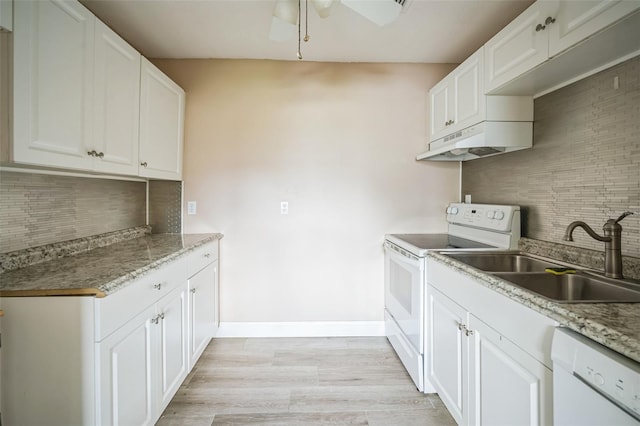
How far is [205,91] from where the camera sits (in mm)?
2455

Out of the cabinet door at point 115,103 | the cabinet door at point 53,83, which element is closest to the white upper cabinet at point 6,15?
the cabinet door at point 53,83

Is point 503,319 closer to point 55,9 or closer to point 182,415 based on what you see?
point 182,415

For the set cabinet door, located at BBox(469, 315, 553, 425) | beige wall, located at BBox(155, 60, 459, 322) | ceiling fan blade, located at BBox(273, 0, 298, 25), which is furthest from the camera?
beige wall, located at BBox(155, 60, 459, 322)

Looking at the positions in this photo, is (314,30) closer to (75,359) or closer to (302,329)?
(75,359)

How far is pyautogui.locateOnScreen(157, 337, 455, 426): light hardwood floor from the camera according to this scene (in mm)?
1596

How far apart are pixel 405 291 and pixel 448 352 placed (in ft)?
1.83

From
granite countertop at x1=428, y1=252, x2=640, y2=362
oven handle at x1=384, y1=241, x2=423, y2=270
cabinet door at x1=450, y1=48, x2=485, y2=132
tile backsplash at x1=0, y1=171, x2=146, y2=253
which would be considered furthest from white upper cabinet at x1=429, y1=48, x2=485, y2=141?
tile backsplash at x1=0, y1=171, x2=146, y2=253

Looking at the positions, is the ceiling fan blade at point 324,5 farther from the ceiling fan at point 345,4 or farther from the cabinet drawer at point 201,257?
the cabinet drawer at point 201,257

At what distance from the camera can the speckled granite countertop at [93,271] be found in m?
1.01

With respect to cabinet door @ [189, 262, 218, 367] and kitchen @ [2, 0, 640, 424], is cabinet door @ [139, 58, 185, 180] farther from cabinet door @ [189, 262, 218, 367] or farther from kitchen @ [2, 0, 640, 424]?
cabinet door @ [189, 262, 218, 367]

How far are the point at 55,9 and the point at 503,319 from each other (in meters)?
2.17

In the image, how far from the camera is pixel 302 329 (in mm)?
2502

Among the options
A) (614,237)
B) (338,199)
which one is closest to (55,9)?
(338,199)

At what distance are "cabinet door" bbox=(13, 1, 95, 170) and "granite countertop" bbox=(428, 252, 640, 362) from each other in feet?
6.14
